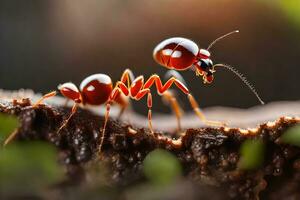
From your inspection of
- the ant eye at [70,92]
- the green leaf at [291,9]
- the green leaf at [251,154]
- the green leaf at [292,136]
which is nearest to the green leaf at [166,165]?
the green leaf at [251,154]

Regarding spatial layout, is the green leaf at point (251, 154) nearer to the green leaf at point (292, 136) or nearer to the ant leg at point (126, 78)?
the green leaf at point (292, 136)

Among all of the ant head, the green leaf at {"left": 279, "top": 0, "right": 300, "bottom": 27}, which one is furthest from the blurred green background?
the ant head

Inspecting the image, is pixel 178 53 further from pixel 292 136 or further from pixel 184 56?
pixel 292 136

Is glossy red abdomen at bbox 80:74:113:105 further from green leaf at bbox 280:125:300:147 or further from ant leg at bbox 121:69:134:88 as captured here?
green leaf at bbox 280:125:300:147

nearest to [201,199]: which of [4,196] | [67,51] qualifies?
[4,196]

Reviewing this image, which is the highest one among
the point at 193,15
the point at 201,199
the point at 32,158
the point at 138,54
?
the point at 193,15

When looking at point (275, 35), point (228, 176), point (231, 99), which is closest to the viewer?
point (228, 176)

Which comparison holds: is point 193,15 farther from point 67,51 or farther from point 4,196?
point 4,196
